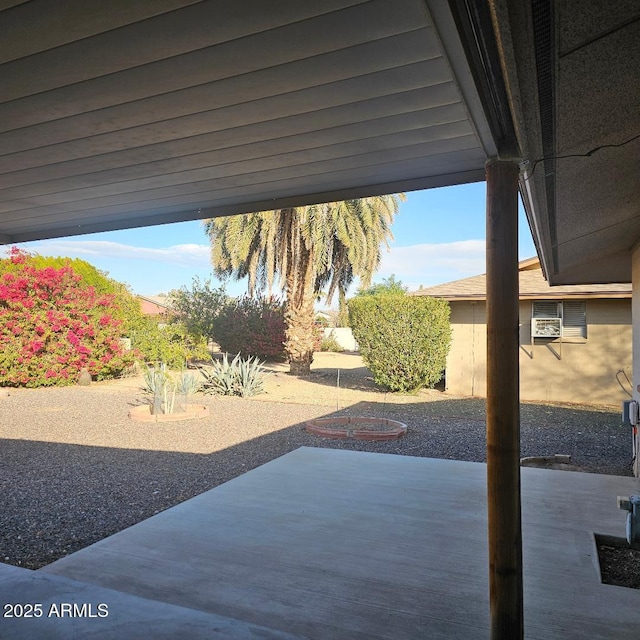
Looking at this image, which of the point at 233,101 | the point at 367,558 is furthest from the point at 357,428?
the point at 233,101

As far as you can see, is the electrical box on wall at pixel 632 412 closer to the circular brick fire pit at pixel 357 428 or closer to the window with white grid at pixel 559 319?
the circular brick fire pit at pixel 357 428

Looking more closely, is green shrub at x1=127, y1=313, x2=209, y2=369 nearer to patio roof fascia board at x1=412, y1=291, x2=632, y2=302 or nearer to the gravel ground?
the gravel ground

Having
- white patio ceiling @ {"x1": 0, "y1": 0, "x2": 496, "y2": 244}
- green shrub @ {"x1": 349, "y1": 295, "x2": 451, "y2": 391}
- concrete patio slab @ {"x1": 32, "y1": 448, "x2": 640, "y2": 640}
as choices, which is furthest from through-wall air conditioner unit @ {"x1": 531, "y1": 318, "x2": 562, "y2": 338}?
white patio ceiling @ {"x1": 0, "y1": 0, "x2": 496, "y2": 244}

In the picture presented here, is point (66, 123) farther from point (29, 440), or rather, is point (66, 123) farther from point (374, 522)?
point (29, 440)

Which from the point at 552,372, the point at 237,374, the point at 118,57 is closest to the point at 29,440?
the point at 237,374

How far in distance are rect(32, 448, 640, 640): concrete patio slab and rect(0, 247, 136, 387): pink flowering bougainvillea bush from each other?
11.8m

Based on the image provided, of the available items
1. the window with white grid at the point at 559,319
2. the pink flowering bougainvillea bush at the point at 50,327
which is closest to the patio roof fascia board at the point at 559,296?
the window with white grid at the point at 559,319

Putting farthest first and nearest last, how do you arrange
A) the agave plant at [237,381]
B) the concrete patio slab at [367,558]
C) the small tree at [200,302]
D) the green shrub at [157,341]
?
the small tree at [200,302] → the green shrub at [157,341] → the agave plant at [237,381] → the concrete patio slab at [367,558]

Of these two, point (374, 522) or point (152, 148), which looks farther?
point (374, 522)

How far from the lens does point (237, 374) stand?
45.5 ft

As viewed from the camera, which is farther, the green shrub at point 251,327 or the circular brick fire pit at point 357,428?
the green shrub at point 251,327

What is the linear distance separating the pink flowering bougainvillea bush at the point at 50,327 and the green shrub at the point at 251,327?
459 cm

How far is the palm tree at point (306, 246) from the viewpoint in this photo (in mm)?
16344

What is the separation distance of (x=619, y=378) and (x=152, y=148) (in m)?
11.9
